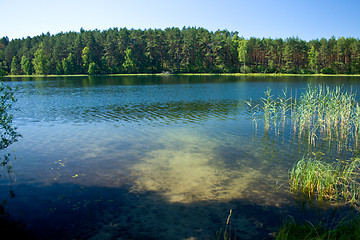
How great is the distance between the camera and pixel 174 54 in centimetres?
12344

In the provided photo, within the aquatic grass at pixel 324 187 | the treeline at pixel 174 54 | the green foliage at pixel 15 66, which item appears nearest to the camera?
the aquatic grass at pixel 324 187

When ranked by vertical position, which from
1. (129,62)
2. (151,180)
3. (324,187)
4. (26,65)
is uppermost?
(26,65)

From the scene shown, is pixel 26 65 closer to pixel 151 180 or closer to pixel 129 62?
pixel 129 62

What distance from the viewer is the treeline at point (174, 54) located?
114125 mm

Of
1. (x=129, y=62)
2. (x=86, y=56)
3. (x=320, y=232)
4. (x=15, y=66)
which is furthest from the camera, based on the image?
(x=15, y=66)

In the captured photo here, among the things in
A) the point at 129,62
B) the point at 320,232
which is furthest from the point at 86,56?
the point at 320,232

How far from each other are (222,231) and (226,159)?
6199 mm

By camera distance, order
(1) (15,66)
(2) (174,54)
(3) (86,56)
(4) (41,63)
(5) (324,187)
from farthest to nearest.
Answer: (1) (15,66)
(2) (174,54)
(4) (41,63)
(3) (86,56)
(5) (324,187)

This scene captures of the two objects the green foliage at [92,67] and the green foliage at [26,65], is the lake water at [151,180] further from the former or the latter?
the green foliage at [26,65]

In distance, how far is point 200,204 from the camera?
876cm

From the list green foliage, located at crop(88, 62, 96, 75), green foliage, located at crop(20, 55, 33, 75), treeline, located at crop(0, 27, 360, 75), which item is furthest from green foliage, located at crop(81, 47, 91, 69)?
green foliage, located at crop(20, 55, 33, 75)

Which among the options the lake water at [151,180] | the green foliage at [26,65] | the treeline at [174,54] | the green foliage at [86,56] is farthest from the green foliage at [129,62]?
the lake water at [151,180]

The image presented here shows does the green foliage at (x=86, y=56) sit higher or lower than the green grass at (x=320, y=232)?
higher

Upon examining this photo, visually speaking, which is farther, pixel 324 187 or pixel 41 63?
pixel 41 63
